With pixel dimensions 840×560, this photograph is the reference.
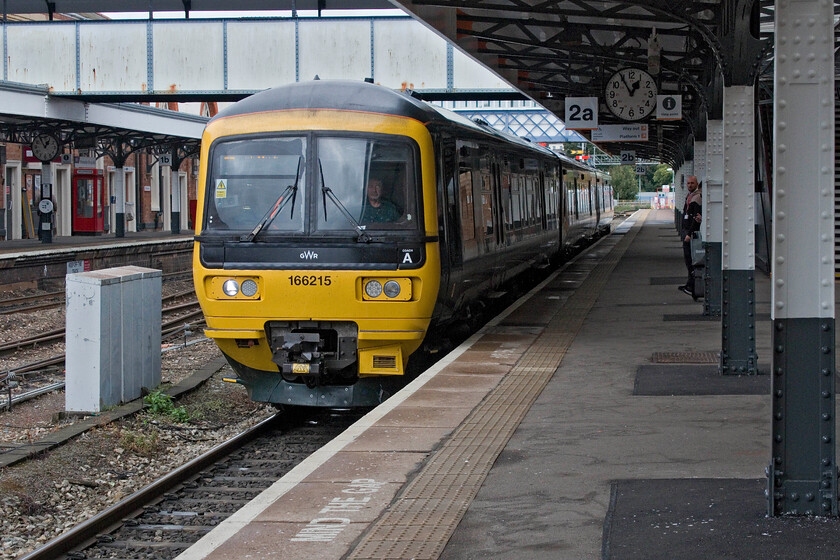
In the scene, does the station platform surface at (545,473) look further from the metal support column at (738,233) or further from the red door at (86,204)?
the red door at (86,204)

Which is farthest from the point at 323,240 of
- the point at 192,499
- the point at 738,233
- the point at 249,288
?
the point at 738,233

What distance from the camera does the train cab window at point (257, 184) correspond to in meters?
9.46

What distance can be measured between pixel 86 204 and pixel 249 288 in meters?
37.8

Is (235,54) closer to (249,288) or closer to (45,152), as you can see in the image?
(45,152)

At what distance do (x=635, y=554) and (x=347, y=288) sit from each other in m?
5.01

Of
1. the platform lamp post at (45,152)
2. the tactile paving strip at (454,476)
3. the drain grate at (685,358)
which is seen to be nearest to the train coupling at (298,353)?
the tactile paving strip at (454,476)

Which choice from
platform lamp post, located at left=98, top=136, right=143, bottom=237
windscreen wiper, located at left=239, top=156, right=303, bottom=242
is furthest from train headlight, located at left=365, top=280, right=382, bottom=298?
platform lamp post, located at left=98, top=136, right=143, bottom=237

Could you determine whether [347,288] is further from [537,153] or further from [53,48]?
[53,48]

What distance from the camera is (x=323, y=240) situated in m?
9.30

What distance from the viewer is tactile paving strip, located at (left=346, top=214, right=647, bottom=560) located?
15.9 feet

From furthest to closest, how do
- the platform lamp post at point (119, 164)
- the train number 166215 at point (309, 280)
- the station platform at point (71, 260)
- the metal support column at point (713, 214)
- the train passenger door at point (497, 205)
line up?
the platform lamp post at point (119, 164), the station platform at point (71, 260), the train passenger door at point (497, 205), the metal support column at point (713, 214), the train number 166215 at point (309, 280)

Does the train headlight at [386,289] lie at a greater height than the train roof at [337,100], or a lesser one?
lesser

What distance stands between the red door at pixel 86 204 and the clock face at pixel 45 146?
9.74 m

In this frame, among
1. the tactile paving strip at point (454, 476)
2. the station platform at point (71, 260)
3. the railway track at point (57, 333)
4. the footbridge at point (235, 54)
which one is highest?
the footbridge at point (235, 54)
